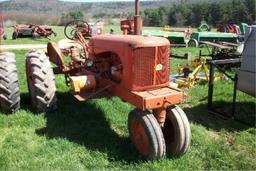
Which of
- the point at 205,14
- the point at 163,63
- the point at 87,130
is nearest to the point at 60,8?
the point at 205,14

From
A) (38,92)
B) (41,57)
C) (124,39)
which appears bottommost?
(38,92)

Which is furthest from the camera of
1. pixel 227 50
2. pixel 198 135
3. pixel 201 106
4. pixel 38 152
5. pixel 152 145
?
pixel 227 50

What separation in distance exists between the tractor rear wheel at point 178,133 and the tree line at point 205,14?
3542 centimetres

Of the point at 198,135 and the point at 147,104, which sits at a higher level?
the point at 147,104

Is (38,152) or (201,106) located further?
(201,106)

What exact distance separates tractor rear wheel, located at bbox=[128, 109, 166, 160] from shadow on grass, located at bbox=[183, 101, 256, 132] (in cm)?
183

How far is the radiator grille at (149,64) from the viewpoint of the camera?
463 centimetres

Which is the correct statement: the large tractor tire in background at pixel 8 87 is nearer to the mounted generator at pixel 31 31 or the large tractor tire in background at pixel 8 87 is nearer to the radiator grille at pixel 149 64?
the radiator grille at pixel 149 64

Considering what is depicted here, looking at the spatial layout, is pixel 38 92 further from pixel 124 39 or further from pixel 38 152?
pixel 124 39

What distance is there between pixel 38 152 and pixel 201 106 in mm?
3522

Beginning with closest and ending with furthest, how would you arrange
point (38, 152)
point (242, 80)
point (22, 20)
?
point (38, 152), point (242, 80), point (22, 20)

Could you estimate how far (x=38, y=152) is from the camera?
473 centimetres

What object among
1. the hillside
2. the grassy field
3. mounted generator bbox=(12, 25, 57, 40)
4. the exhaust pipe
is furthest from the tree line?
the grassy field

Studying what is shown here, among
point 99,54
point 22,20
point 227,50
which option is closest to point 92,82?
point 99,54
